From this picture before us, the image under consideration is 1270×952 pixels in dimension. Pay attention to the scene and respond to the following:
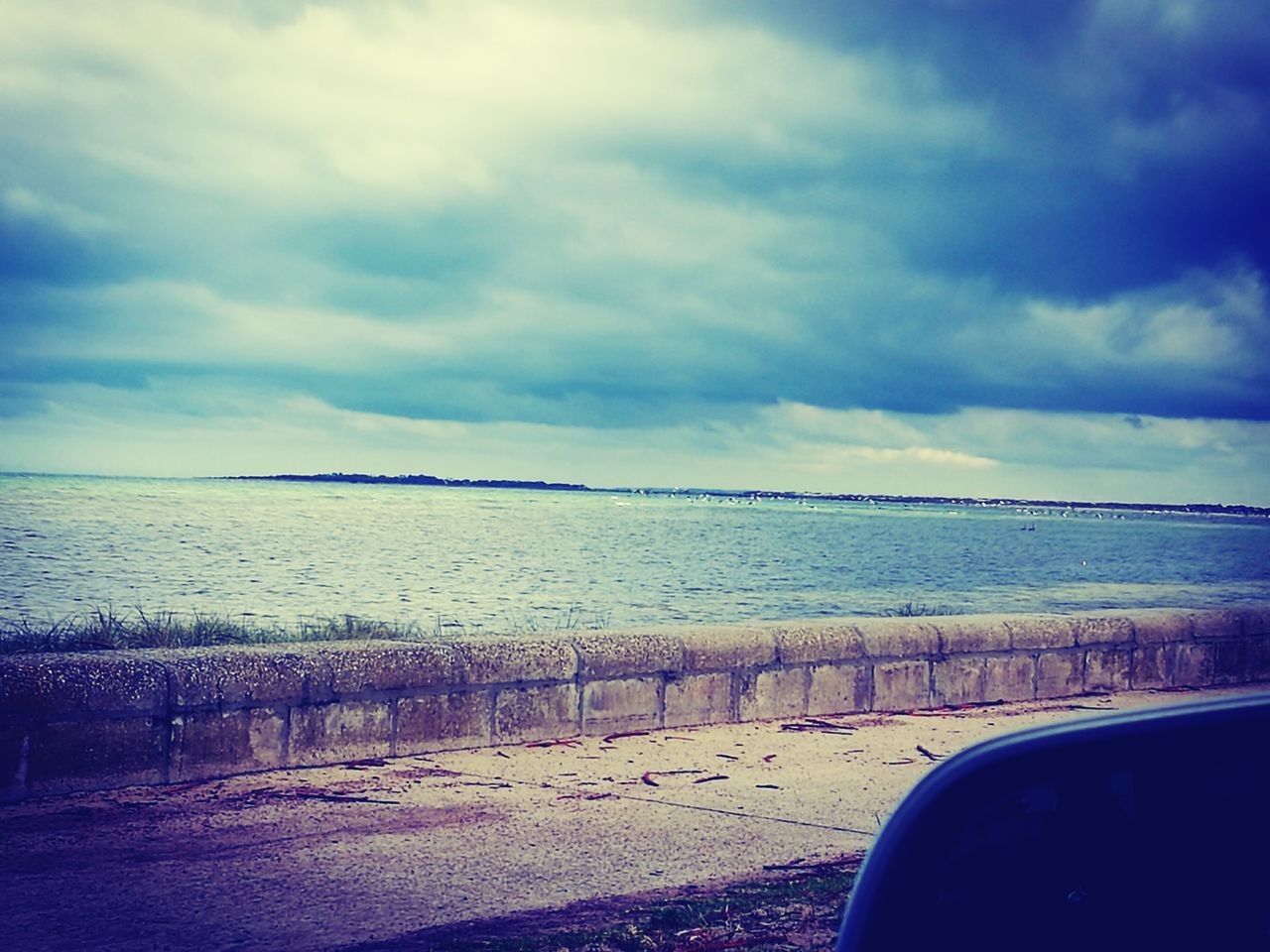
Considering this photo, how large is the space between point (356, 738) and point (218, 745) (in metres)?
0.79

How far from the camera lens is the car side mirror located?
4.18 ft

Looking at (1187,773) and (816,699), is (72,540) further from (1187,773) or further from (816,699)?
(1187,773)

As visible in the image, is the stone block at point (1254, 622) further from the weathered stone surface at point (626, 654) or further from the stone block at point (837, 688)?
the weathered stone surface at point (626, 654)

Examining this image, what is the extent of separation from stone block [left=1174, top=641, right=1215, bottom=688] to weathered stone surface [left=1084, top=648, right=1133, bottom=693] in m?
0.69

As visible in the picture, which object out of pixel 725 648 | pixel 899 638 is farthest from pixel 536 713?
pixel 899 638

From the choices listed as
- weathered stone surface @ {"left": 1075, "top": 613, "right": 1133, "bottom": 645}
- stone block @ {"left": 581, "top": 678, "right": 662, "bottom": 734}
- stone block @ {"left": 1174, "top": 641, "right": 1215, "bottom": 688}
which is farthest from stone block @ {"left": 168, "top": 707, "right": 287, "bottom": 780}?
stone block @ {"left": 1174, "top": 641, "right": 1215, "bottom": 688}

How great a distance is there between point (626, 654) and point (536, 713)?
71cm

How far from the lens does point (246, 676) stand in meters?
6.32

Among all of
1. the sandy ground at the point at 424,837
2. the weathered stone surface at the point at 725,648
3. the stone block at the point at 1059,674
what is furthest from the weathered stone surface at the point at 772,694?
the stone block at the point at 1059,674

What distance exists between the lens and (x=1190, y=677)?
10734 mm

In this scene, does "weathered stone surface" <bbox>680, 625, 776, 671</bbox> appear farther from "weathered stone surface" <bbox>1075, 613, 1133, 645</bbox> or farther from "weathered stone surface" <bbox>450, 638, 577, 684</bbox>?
"weathered stone surface" <bbox>1075, 613, 1133, 645</bbox>

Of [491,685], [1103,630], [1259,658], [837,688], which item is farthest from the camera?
[1259,658]

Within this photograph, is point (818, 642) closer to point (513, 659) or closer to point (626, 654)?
point (626, 654)

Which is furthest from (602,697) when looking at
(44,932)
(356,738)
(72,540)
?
(72,540)
